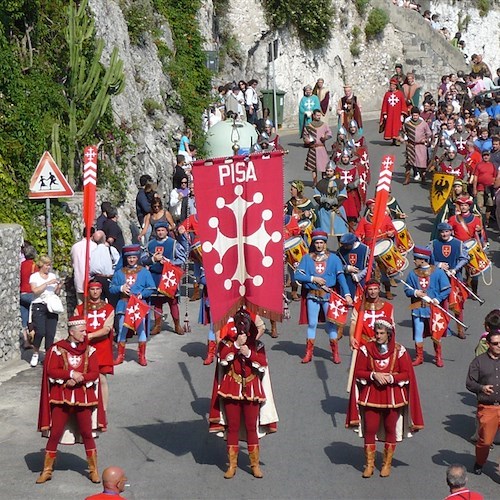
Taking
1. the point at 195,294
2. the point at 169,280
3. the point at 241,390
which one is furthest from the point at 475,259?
the point at 241,390

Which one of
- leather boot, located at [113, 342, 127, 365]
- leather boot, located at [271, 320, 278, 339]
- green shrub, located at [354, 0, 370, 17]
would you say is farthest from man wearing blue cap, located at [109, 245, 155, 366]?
green shrub, located at [354, 0, 370, 17]

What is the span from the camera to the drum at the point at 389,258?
18.9m

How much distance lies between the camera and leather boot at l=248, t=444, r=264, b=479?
1180 centimetres

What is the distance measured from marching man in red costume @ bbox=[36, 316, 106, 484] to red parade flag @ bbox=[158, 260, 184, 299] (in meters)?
5.32

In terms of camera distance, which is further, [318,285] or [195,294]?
[195,294]

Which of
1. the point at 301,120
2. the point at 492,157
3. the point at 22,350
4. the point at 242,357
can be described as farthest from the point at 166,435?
the point at 301,120

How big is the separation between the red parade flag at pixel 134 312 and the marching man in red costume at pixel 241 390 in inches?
161

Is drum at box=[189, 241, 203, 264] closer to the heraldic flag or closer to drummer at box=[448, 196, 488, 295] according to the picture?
drummer at box=[448, 196, 488, 295]

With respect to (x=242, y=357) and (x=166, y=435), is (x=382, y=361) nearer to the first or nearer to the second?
(x=242, y=357)

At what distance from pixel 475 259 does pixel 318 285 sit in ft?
12.1

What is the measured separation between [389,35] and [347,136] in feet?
49.1

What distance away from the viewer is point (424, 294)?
15.6 m

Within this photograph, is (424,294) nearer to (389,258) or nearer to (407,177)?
(389,258)

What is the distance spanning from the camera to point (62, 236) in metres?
18.5
